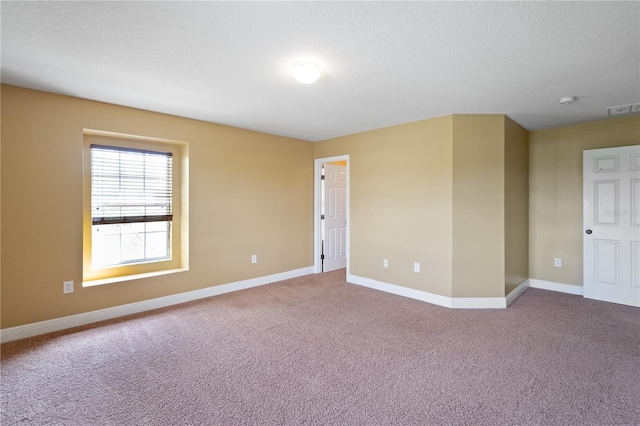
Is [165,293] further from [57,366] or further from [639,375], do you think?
[639,375]

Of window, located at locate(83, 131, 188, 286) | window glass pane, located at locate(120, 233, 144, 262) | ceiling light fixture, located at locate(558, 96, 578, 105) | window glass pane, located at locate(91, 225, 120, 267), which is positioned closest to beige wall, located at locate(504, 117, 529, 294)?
ceiling light fixture, located at locate(558, 96, 578, 105)

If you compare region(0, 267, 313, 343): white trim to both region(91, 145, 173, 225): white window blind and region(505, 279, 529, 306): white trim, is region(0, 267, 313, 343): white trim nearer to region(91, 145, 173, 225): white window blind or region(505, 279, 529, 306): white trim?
region(91, 145, 173, 225): white window blind

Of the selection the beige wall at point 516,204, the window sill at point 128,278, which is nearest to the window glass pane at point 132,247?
the window sill at point 128,278

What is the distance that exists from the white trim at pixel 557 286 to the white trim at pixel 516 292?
5.3 inches

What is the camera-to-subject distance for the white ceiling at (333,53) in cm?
183

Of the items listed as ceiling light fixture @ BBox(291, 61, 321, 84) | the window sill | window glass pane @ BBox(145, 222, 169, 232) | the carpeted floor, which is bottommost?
the carpeted floor

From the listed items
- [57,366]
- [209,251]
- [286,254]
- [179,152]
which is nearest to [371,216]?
[286,254]

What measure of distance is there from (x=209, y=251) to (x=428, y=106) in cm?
348

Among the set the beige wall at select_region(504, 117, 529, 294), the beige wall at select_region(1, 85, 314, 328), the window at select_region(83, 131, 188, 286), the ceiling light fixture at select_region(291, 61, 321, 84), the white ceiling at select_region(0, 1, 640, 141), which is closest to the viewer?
the white ceiling at select_region(0, 1, 640, 141)

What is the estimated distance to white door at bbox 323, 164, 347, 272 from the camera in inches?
230

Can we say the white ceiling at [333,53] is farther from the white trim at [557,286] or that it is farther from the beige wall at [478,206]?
the white trim at [557,286]

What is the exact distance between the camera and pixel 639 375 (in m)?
Result: 2.36

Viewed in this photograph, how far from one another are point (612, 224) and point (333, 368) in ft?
14.3

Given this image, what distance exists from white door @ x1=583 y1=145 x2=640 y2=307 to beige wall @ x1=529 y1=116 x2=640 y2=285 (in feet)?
0.53
